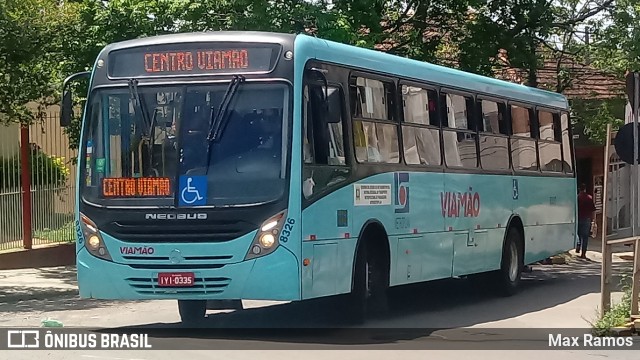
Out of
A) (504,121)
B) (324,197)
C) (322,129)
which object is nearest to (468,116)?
(504,121)

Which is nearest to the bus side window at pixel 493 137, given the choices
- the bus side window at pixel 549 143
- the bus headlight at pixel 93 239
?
the bus side window at pixel 549 143

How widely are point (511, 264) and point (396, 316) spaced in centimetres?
411

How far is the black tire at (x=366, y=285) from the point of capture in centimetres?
1248

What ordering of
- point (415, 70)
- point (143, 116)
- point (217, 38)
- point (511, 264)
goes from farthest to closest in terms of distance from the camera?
point (511, 264) < point (415, 70) < point (217, 38) < point (143, 116)

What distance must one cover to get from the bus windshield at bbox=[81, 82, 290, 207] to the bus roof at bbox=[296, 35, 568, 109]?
0.98 meters

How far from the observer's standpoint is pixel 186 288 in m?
11.2

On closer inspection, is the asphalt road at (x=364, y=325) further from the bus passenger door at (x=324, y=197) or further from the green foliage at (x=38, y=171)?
the green foliage at (x=38, y=171)

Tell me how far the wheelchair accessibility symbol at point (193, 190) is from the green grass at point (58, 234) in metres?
11.6

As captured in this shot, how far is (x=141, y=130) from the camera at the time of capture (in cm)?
1145

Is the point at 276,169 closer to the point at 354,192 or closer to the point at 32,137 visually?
the point at 354,192

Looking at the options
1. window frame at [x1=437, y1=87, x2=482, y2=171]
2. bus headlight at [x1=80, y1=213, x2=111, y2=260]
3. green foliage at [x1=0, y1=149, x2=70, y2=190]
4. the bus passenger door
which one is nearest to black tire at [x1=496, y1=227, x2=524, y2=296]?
window frame at [x1=437, y1=87, x2=482, y2=171]

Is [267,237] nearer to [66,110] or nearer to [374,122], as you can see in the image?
[374,122]

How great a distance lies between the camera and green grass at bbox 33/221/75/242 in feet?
72.1

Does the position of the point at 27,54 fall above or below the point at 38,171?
above
